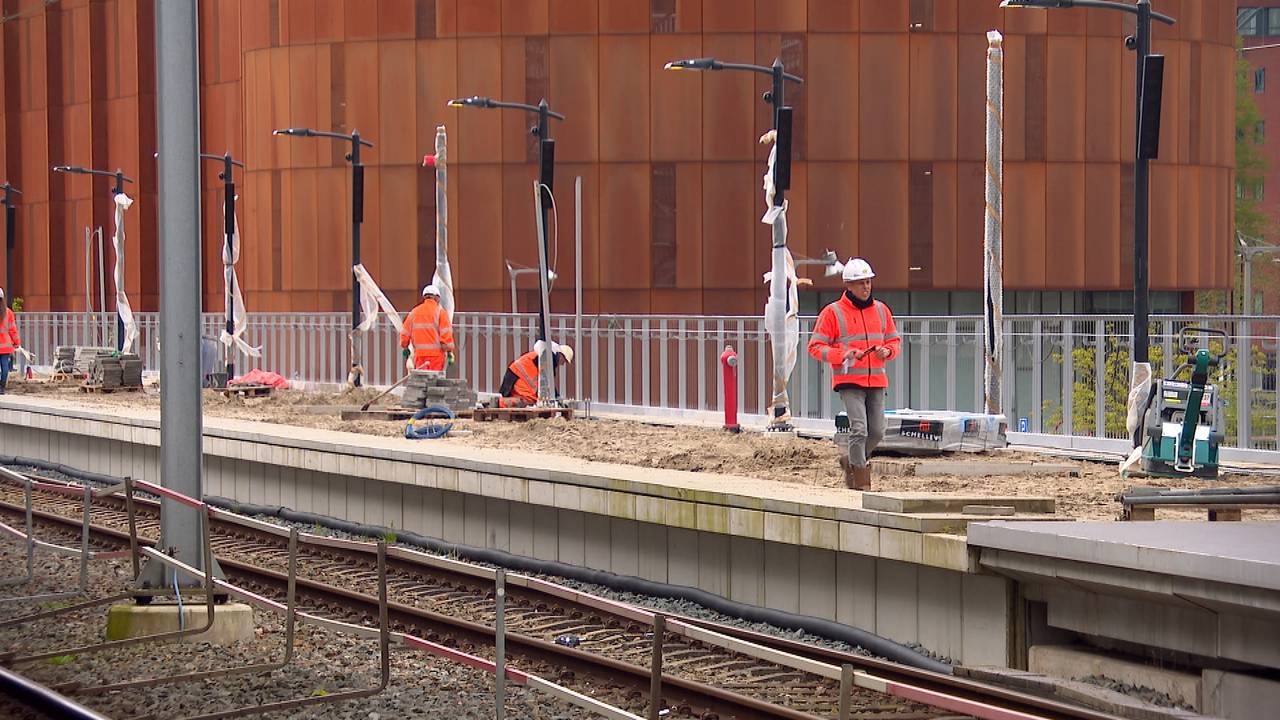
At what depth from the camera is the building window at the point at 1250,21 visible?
322ft

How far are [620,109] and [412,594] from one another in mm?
33968

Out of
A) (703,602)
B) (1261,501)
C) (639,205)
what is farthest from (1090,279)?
(1261,501)

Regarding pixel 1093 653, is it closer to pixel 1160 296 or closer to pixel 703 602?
pixel 703 602

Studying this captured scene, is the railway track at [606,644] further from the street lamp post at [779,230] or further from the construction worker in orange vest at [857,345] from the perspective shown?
the street lamp post at [779,230]

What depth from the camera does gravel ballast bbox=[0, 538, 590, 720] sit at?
460 inches

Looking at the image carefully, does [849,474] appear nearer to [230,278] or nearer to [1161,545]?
[1161,545]

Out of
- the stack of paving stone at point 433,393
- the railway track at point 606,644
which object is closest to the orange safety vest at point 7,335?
the stack of paving stone at point 433,393

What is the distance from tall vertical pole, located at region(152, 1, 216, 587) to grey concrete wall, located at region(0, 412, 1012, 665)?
182 inches

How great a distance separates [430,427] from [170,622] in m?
12.3

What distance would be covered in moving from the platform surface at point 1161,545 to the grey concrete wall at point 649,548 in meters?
0.69

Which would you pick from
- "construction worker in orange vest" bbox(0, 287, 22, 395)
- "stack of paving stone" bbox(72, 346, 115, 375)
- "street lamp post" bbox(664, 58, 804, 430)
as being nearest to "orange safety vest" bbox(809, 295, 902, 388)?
"street lamp post" bbox(664, 58, 804, 430)

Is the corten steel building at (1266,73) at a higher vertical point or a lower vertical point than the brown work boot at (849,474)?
higher

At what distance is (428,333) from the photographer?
31.1 metres

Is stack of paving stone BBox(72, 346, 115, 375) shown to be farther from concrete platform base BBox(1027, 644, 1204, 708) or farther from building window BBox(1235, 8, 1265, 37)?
building window BBox(1235, 8, 1265, 37)
